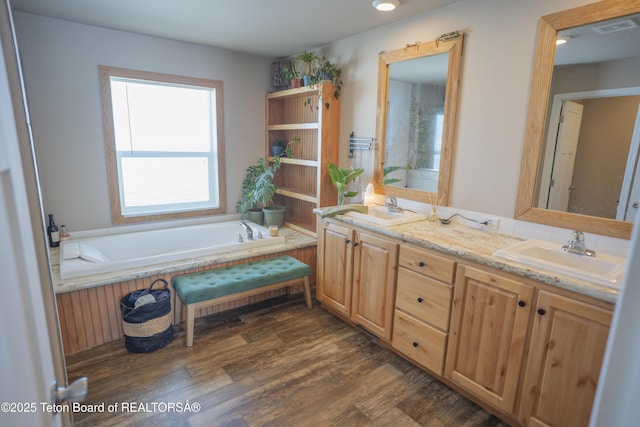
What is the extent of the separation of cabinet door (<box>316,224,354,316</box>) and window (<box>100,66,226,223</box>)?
1.63m

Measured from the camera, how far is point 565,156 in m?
2.01

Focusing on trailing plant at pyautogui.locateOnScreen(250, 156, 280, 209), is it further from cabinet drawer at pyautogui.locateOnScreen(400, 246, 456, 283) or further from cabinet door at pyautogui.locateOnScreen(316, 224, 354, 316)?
cabinet drawer at pyautogui.locateOnScreen(400, 246, 456, 283)

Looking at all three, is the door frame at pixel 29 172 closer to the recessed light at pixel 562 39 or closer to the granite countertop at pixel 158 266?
the granite countertop at pixel 158 266

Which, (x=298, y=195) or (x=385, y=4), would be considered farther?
(x=298, y=195)

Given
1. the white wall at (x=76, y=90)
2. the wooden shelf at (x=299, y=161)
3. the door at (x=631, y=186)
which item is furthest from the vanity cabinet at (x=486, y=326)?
the white wall at (x=76, y=90)

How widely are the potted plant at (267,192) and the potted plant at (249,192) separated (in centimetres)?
2

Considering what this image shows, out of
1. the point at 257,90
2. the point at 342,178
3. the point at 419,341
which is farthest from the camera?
the point at 257,90

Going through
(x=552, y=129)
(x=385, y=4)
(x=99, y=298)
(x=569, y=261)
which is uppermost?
(x=385, y=4)

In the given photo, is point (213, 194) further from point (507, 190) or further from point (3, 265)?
point (3, 265)

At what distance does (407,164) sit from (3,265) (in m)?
2.75

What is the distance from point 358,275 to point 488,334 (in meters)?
1.03

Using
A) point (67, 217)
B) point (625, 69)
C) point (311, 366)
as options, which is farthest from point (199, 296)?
point (625, 69)

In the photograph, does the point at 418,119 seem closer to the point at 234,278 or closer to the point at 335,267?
the point at 335,267

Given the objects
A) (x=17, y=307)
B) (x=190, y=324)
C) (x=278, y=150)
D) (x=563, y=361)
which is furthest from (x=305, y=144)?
(x=17, y=307)
